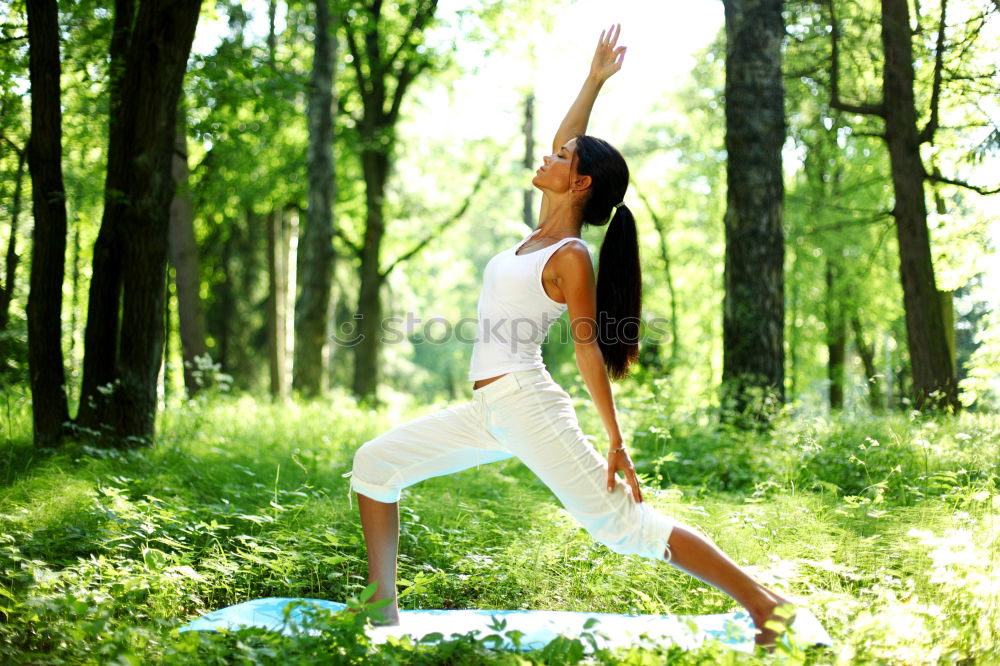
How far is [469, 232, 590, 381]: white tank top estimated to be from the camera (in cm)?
369

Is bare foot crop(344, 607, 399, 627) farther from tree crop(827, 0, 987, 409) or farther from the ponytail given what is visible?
tree crop(827, 0, 987, 409)

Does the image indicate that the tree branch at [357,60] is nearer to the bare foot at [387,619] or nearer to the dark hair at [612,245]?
the dark hair at [612,245]

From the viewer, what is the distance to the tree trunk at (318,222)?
14.1 metres

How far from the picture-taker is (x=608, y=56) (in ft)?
15.4

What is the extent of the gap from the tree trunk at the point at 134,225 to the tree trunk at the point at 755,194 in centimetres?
574

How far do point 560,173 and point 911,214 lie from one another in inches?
297

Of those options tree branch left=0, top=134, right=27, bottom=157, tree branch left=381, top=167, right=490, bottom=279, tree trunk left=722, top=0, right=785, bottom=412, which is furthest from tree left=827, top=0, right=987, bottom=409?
tree branch left=381, top=167, right=490, bottom=279

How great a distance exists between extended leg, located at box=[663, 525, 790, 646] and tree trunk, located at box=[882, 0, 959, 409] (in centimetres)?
699

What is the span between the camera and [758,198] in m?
9.08

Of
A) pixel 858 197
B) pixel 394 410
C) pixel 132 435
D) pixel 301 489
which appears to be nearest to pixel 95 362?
pixel 132 435

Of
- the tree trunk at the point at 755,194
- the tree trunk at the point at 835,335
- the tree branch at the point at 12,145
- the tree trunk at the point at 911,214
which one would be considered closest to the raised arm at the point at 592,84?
the tree trunk at the point at 755,194

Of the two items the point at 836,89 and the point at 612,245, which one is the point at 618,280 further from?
the point at 836,89

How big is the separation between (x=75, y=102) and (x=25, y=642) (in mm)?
8014

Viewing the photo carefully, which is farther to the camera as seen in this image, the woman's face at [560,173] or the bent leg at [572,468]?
the woman's face at [560,173]
